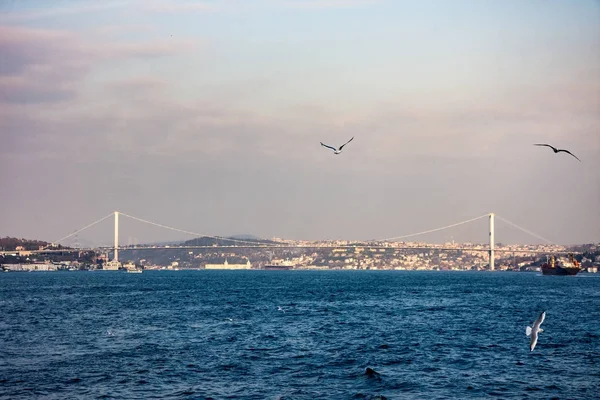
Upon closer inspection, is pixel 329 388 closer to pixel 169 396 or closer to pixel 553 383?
pixel 169 396

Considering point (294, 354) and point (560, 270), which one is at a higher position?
point (294, 354)

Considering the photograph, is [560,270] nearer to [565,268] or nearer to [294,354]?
[565,268]

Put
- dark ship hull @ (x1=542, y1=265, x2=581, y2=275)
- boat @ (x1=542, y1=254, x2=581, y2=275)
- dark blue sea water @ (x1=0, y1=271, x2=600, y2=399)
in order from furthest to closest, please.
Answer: dark ship hull @ (x1=542, y1=265, x2=581, y2=275)
boat @ (x1=542, y1=254, x2=581, y2=275)
dark blue sea water @ (x1=0, y1=271, x2=600, y2=399)

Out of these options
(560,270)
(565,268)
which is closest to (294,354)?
(565,268)

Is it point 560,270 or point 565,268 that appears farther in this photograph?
point 560,270

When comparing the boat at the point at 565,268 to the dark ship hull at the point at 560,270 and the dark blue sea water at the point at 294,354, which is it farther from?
the dark blue sea water at the point at 294,354

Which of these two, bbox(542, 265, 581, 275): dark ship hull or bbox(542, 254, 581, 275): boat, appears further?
bbox(542, 265, 581, 275): dark ship hull

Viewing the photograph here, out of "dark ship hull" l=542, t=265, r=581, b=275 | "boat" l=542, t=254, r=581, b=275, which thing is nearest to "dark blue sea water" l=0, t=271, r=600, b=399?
"boat" l=542, t=254, r=581, b=275

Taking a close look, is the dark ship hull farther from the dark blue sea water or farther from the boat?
the dark blue sea water

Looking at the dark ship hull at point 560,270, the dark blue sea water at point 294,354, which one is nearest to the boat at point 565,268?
the dark ship hull at point 560,270

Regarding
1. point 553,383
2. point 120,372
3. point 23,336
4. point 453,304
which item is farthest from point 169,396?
point 453,304

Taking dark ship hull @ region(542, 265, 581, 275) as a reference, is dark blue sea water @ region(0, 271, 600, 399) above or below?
above
